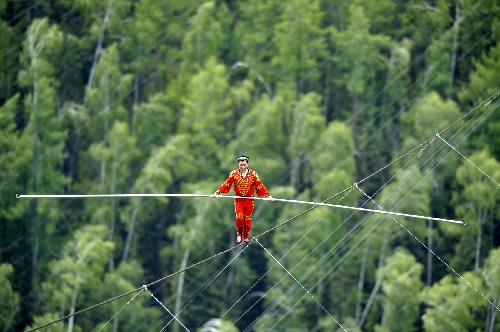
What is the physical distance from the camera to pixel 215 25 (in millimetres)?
44625

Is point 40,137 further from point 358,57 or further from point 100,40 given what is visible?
point 358,57

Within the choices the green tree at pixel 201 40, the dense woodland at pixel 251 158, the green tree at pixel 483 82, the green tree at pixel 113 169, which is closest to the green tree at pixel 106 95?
the dense woodland at pixel 251 158

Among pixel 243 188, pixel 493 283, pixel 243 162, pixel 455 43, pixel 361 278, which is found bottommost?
pixel 361 278

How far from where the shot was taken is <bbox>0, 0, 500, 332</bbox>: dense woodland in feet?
118

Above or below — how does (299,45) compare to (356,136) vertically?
above

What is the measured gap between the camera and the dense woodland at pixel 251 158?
118 feet

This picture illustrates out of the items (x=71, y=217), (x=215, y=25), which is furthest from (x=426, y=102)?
(x=71, y=217)

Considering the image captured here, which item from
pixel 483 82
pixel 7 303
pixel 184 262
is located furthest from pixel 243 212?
pixel 483 82

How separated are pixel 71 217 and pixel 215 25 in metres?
8.78

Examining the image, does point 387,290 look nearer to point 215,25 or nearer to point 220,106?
point 220,106

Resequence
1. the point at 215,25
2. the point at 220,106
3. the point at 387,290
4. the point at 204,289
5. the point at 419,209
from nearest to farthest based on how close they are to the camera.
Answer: the point at 387,290 → the point at 419,209 → the point at 204,289 → the point at 220,106 → the point at 215,25

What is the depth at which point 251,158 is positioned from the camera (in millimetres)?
40219

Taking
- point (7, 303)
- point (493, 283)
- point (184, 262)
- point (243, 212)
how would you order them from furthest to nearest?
point (184, 262)
point (7, 303)
point (493, 283)
point (243, 212)

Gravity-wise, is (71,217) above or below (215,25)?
below
